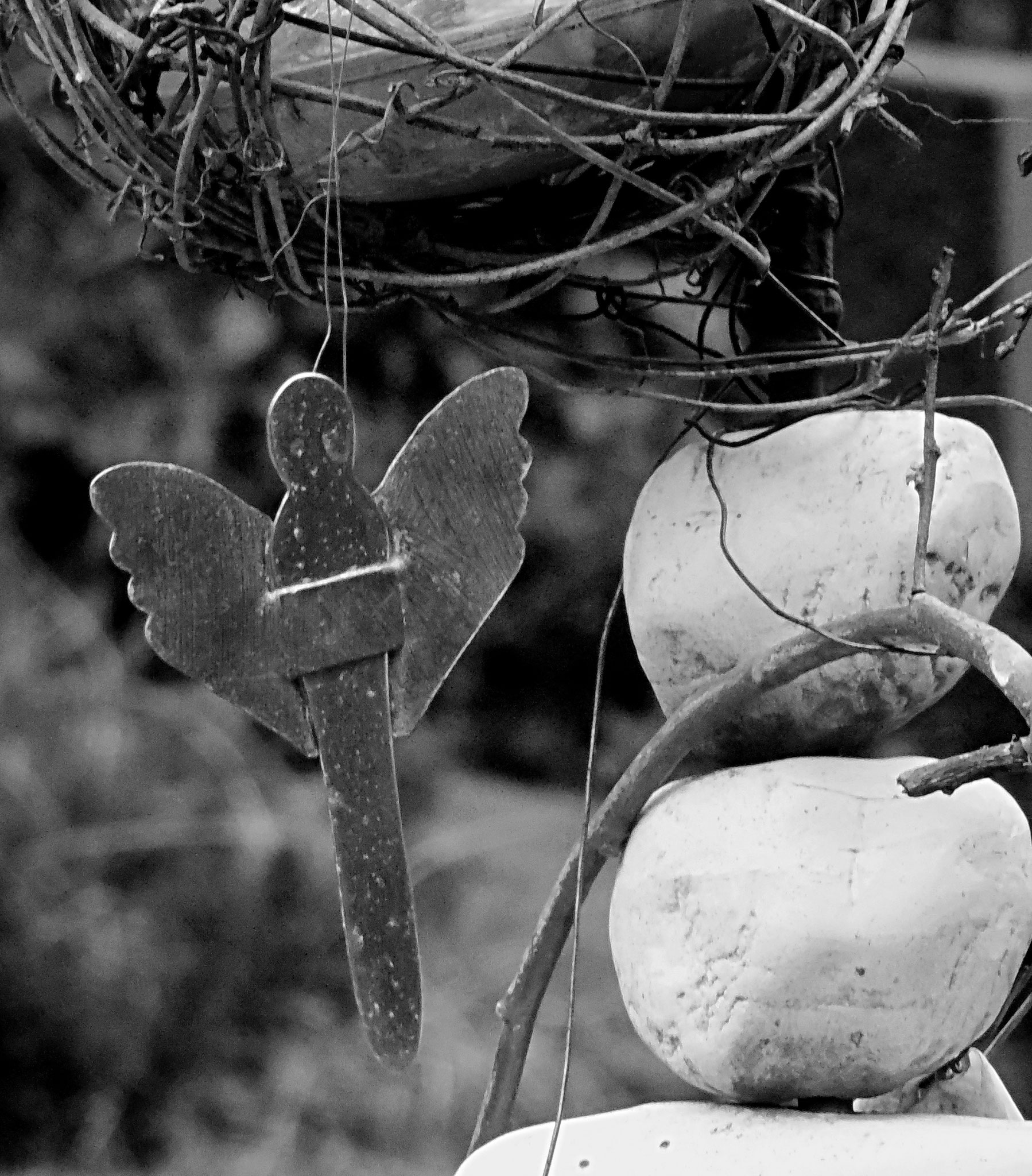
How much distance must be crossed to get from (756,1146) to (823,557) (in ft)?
0.66

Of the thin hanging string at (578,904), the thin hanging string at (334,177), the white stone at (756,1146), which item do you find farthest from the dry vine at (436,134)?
the white stone at (756,1146)

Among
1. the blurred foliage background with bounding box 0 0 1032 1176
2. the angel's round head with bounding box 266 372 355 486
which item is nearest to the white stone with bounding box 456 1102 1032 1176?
the angel's round head with bounding box 266 372 355 486

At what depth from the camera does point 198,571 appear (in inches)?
19.6

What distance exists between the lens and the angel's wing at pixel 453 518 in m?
0.51

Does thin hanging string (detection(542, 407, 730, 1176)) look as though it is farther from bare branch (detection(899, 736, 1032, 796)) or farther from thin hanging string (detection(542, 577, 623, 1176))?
bare branch (detection(899, 736, 1032, 796))

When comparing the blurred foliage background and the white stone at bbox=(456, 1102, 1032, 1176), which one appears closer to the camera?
the white stone at bbox=(456, 1102, 1032, 1176)

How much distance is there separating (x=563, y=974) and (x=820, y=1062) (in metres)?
0.58

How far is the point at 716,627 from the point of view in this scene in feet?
1.87

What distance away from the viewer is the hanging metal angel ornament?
0.50 meters

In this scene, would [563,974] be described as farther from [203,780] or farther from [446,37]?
[446,37]

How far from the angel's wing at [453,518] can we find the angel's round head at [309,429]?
0.07 ft

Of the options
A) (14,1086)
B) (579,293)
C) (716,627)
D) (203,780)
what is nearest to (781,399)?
(716,627)

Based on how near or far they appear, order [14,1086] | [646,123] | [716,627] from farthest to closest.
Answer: [14,1086]
[716,627]
[646,123]

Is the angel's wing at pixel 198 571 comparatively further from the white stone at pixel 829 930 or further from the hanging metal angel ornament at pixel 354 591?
the white stone at pixel 829 930
